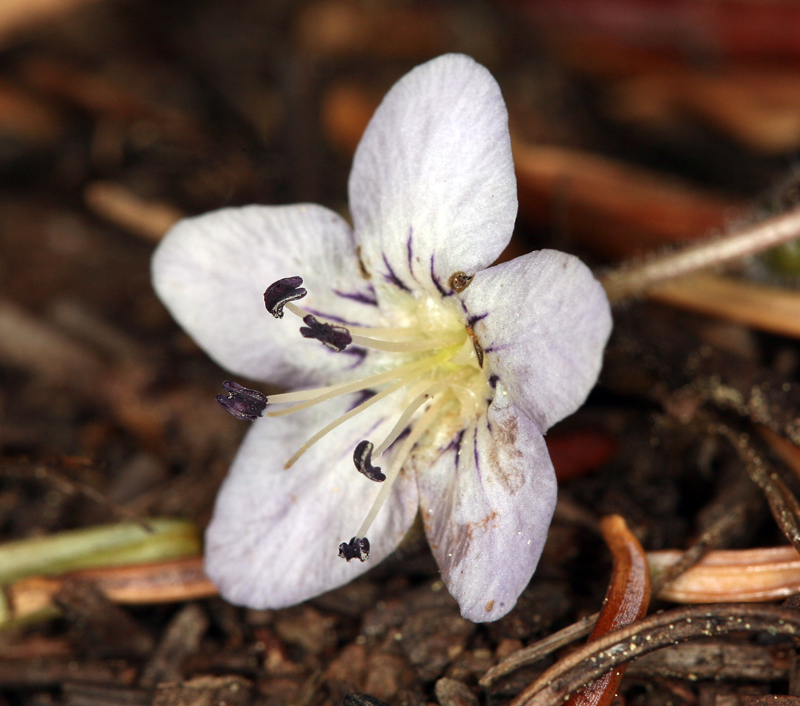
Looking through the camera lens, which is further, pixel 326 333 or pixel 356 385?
pixel 356 385

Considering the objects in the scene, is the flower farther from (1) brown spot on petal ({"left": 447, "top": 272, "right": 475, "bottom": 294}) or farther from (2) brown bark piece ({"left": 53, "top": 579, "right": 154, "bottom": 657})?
(2) brown bark piece ({"left": 53, "top": 579, "right": 154, "bottom": 657})

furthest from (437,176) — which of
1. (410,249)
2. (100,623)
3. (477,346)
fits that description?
(100,623)

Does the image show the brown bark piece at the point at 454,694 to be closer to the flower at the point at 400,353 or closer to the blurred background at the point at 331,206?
the blurred background at the point at 331,206

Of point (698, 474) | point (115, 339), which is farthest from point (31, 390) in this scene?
point (698, 474)

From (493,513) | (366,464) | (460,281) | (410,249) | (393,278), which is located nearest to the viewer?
(493,513)

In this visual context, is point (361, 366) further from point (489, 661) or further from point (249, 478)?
point (489, 661)

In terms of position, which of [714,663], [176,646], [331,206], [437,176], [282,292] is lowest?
[176,646]

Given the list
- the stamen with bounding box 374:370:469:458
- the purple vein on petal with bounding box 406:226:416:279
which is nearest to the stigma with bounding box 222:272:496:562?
the stamen with bounding box 374:370:469:458

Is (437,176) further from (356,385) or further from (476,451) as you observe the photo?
(476,451)
